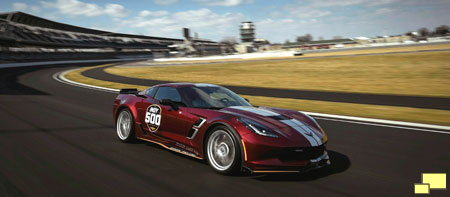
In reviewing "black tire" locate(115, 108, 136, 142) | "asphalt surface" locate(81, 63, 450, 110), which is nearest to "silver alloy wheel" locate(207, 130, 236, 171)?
"black tire" locate(115, 108, 136, 142)

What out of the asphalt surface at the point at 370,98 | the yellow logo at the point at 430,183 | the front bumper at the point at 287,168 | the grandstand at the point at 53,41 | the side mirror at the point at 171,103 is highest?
the grandstand at the point at 53,41

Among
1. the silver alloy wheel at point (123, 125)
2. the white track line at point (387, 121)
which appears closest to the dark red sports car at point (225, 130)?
the silver alloy wheel at point (123, 125)

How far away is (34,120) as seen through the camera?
8.62 metres

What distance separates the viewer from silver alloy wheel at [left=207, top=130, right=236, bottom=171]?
4.63 metres

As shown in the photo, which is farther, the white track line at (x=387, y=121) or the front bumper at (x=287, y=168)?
the white track line at (x=387, y=121)

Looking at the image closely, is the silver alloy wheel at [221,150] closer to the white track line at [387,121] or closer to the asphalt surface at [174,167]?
the asphalt surface at [174,167]

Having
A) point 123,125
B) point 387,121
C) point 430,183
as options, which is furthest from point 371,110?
point 123,125

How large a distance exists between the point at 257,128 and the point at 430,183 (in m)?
2.18

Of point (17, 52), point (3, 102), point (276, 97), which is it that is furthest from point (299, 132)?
point (17, 52)

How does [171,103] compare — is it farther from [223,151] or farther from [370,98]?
[370,98]

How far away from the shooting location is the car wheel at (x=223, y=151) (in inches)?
177

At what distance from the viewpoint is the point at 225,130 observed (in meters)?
4.66

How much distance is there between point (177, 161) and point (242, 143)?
1.36m

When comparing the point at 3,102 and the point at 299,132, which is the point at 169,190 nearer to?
the point at 299,132
